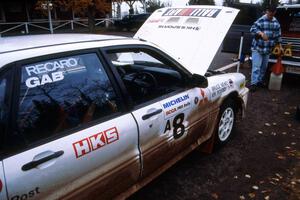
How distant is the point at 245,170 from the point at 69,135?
2.41m

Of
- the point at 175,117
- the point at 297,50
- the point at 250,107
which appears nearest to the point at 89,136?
the point at 175,117

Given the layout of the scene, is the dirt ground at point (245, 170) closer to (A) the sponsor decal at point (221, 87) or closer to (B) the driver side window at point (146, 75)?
(A) the sponsor decal at point (221, 87)

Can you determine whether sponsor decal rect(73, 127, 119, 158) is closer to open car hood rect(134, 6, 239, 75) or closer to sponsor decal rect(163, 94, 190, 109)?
sponsor decal rect(163, 94, 190, 109)

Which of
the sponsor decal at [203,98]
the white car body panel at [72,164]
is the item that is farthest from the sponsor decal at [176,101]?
the white car body panel at [72,164]

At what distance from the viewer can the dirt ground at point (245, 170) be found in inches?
130

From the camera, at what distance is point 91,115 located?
7.75ft

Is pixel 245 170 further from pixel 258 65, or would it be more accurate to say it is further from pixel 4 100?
pixel 258 65

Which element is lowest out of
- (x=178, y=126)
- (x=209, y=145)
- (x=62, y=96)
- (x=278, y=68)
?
(x=209, y=145)

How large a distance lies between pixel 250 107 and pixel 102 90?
415cm

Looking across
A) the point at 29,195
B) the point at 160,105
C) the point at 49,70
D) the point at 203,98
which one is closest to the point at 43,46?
the point at 49,70

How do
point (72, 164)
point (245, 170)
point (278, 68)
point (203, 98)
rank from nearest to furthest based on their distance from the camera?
1. point (72, 164)
2. point (203, 98)
3. point (245, 170)
4. point (278, 68)

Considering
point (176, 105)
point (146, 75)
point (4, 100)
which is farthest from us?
point (146, 75)

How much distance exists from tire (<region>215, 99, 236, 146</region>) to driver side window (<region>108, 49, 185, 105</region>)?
97cm

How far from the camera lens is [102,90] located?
8.18 ft
